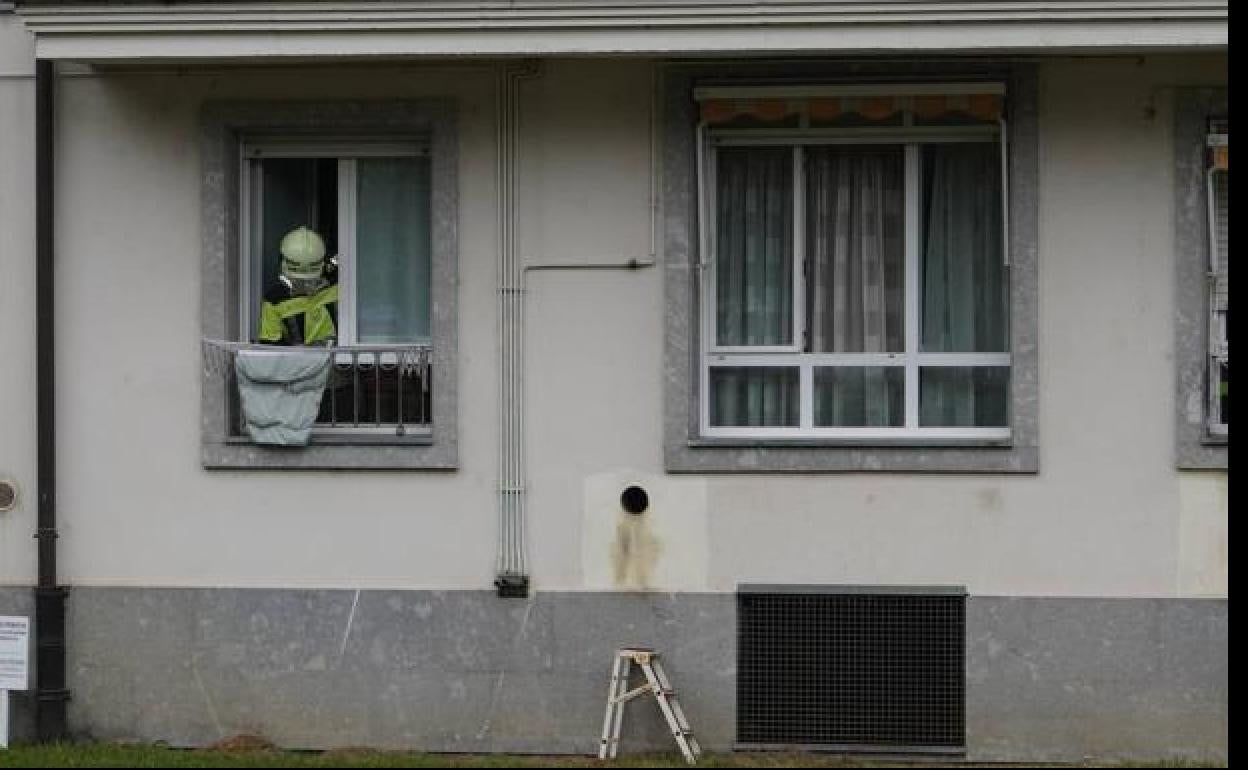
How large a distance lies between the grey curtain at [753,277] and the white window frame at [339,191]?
1.52 meters

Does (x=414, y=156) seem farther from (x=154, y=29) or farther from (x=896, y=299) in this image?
(x=896, y=299)

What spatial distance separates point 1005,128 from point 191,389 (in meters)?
4.14

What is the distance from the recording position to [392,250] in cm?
1100

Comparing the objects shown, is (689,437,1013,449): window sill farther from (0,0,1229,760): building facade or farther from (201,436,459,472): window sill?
(201,436,459,472): window sill

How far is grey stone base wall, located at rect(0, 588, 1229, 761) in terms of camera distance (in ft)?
33.9

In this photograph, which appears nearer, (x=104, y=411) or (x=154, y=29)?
(x=154, y=29)

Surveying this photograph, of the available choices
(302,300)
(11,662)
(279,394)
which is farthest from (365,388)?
(11,662)

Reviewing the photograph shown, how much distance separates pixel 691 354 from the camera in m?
10.6

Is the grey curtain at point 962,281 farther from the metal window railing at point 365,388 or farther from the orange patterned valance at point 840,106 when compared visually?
the metal window railing at point 365,388

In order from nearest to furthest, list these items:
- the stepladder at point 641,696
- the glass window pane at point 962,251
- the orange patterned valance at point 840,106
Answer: the stepladder at point 641,696, the orange patterned valance at point 840,106, the glass window pane at point 962,251

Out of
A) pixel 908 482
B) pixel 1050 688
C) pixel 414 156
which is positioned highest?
pixel 414 156

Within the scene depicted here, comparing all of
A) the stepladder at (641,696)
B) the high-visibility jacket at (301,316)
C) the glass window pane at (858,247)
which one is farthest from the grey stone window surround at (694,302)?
the high-visibility jacket at (301,316)

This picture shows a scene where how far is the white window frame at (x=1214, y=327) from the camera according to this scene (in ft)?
34.0

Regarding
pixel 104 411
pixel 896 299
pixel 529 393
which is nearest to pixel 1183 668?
pixel 896 299
